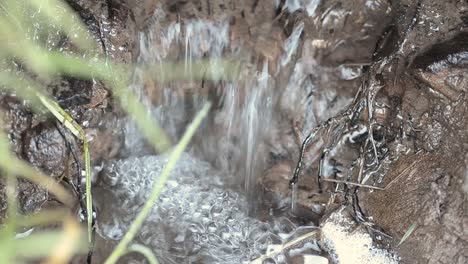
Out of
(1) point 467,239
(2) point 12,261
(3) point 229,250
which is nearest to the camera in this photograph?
(2) point 12,261

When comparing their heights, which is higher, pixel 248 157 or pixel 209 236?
pixel 248 157

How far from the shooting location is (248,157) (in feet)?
7.24

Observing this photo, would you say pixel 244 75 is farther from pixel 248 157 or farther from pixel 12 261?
pixel 12 261

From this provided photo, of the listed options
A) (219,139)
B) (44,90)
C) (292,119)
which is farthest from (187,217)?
(44,90)

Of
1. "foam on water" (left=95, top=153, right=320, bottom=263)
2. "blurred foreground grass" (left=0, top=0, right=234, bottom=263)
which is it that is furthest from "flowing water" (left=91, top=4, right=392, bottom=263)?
"blurred foreground grass" (left=0, top=0, right=234, bottom=263)

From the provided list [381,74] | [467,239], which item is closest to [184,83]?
[381,74]

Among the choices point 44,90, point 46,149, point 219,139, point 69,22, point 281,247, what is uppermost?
point 69,22

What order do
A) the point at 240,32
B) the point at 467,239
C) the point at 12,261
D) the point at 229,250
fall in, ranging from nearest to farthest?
the point at 12,261
the point at 467,239
the point at 229,250
the point at 240,32

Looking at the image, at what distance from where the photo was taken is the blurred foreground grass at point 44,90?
5.15ft

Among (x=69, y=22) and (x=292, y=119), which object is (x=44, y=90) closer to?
(x=69, y=22)

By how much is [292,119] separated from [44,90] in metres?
0.86

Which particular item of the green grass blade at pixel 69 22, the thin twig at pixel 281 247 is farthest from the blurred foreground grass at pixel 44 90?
the thin twig at pixel 281 247

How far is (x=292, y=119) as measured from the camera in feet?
7.09

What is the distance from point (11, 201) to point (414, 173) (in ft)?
3.83
